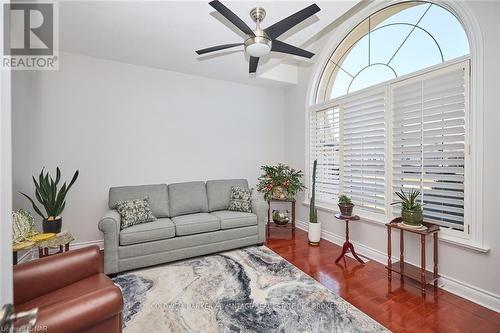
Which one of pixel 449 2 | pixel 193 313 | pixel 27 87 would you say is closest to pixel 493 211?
pixel 449 2

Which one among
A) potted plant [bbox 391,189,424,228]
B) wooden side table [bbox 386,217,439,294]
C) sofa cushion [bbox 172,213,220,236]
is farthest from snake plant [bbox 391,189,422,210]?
sofa cushion [bbox 172,213,220,236]

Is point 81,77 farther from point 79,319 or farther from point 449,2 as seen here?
point 449,2

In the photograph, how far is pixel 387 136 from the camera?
2.90 metres

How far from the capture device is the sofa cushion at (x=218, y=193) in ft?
12.3

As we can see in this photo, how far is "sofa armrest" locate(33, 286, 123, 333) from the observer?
1040 mm

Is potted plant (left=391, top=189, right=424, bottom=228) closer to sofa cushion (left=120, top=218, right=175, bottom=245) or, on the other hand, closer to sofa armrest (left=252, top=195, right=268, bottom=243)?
sofa armrest (left=252, top=195, right=268, bottom=243)

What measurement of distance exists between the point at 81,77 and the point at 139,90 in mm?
749

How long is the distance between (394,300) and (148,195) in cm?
320

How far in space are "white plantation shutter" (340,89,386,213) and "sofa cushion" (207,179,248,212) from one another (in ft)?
6.03

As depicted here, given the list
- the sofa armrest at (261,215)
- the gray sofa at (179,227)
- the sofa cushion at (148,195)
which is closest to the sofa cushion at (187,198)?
the gray sofa at (179,227)

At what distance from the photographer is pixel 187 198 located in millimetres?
3594

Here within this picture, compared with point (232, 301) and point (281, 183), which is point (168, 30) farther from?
point (232, 301)

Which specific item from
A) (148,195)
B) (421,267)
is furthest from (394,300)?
(148,195)

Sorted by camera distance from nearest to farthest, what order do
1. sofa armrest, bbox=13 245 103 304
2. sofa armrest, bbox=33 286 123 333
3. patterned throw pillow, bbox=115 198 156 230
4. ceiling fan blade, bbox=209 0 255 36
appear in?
1. sofa armrest, bbox=33 286 123 333
2. sofa armrest, bbox=13 245 103 304
3. ceiling fan blade, bbox=209 0 255 36
4. patterned throw pillow, bbox=115 198 156 230
